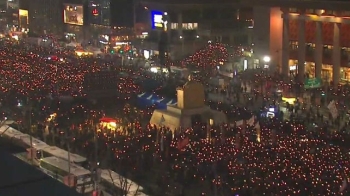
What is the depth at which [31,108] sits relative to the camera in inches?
1033

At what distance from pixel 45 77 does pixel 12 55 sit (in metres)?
11.9

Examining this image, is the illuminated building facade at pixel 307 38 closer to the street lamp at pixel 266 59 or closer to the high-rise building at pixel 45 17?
the street lamp at pixel 266 59

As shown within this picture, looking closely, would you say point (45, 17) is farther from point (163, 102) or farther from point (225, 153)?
point (225, 153)

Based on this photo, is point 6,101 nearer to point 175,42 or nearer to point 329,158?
point 329,158

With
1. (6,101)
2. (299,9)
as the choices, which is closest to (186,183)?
(6,101)

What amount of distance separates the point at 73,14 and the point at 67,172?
58.0 metres

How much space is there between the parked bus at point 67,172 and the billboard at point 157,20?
127 ft

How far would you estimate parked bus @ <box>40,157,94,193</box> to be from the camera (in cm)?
1539

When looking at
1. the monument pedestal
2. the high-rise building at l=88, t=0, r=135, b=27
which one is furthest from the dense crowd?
the high-rise building at l=88, t=0, r=135, b=27

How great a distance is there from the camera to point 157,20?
5591 cm

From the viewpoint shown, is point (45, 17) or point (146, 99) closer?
point (146, 99)

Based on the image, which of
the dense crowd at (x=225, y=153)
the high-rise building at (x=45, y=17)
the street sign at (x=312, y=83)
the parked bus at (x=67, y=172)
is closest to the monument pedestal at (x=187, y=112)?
the dense crowd at (x=225, y=153)

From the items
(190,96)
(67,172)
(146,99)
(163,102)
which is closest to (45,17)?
(146,99)

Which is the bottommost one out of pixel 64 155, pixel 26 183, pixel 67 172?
pixel 67 172
